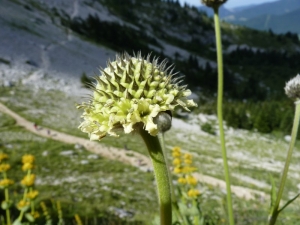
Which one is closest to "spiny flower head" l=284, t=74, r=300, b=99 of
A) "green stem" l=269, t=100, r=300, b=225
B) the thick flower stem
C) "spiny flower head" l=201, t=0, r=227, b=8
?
"green stem" l=269, t=100, r=300, b=225

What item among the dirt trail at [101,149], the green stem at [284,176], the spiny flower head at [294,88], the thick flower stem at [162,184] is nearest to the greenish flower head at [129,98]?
the thick flower stem at [162,184]

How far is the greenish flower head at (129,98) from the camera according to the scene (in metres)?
2.23

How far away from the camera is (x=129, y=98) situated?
7.48ft

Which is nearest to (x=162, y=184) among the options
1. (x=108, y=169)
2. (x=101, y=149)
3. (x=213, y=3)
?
(x=213, y=3)

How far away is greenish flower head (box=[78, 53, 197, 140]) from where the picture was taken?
223 cm

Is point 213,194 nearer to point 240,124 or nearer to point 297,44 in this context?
point 240,124

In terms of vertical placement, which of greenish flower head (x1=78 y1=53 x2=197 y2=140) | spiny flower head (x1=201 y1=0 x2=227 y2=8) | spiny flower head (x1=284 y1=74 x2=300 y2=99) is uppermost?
spiny flower head (x1=201 y1=0 x2=227 y2=8)

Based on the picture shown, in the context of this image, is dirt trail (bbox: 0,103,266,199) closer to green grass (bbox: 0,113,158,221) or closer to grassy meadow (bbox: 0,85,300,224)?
grassy meadow (bbox: 0,85,300,224)

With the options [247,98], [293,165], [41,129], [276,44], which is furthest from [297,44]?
[41,129]

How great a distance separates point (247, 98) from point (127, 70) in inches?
3630

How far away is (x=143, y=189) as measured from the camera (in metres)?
20.0

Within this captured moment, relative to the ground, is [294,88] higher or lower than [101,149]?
higher

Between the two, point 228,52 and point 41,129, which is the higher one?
point 228,52

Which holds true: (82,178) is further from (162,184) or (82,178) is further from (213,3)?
(162,184)
